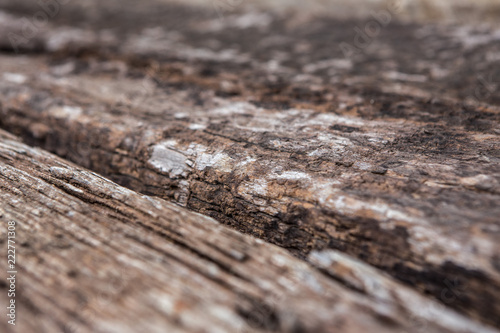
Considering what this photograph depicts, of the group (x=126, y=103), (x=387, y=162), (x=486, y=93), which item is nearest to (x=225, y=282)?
(x=387, y=162)

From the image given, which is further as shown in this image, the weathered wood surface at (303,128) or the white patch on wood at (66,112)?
the white patch on wood at (66,112)

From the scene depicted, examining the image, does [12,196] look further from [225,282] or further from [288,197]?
[288,197]

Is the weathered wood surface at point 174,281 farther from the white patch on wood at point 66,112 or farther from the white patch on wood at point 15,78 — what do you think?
the white patch on wood at point 15,78

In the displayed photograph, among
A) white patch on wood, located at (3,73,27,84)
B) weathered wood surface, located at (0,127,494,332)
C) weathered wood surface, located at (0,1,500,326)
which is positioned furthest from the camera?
white patch on wood, located at (3,73,27,84)

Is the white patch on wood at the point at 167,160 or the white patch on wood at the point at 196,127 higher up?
the white patch on wood at the point at 196,127

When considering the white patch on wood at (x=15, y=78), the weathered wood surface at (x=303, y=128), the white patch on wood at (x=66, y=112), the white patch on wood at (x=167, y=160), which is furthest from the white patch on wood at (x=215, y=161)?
the white patch on wood at (x=15, y=78)

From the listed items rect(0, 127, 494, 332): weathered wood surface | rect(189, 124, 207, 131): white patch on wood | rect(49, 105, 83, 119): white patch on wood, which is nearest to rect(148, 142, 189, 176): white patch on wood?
rect(189, 124, 207, 131): white patch on wood

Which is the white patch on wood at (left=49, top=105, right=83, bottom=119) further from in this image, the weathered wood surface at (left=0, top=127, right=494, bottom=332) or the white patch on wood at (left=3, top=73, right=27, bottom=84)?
the weathered wood surface at (left=0, top=127, right=494, bottom=332)
